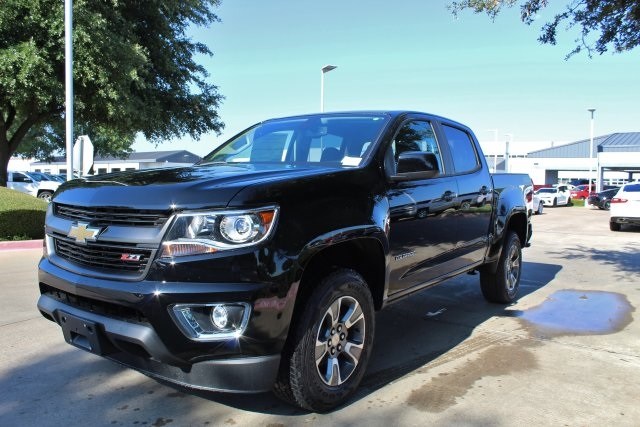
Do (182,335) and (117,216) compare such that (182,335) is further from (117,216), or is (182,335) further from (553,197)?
(553,197)

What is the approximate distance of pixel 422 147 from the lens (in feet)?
15.1

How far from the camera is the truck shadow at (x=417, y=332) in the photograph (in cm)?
357

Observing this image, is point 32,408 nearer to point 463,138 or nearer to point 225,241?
point 225,241

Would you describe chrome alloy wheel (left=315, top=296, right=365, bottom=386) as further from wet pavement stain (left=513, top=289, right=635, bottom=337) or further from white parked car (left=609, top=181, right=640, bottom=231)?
white parked car (left=609, top=181, right=640, bottom=231)

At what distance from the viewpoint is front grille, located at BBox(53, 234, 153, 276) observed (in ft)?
9.29

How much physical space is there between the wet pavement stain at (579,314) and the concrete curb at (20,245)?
8795 millimetres

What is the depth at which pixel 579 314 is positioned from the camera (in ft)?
19.5

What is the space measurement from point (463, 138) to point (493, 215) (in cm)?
86

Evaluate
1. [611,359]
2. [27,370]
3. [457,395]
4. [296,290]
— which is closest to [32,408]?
[27,370]

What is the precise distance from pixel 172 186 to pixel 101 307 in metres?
0.78

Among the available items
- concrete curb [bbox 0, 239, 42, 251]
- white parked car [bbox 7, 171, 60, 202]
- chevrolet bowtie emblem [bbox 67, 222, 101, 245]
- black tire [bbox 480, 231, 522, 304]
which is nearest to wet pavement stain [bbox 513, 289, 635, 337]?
black tire [bbox 480, 231, 522, 304]

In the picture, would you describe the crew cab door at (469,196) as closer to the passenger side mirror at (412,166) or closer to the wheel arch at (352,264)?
the passenger side mirror at (412,166)

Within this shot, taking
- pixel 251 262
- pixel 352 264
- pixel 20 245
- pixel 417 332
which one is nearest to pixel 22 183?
pixel 20 245

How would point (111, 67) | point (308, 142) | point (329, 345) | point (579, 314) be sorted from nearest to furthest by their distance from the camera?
point (329, 345) < point (308, 142) < point (579, 314) < point (111, 67)
